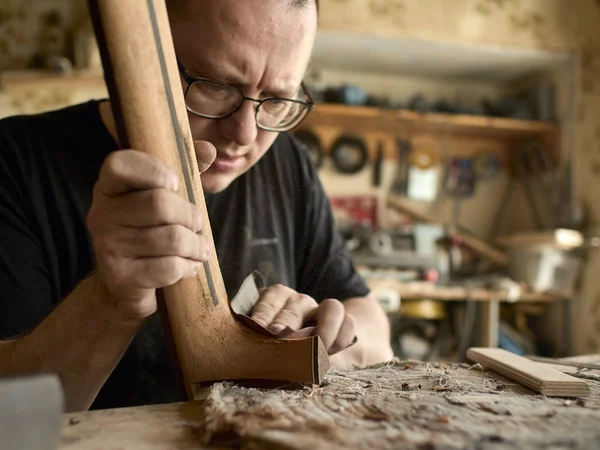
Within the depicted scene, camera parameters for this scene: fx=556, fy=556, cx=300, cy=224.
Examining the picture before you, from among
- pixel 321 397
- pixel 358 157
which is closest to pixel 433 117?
pixel 358 157

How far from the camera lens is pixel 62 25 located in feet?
7.34

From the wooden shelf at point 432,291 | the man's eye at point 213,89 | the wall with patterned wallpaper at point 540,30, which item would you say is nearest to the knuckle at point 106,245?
the man's eye at point 213,89

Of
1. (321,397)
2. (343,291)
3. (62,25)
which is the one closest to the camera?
(321,397)

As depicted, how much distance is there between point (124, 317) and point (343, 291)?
0.53 meters

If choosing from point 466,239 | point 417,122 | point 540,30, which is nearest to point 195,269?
point 466,239

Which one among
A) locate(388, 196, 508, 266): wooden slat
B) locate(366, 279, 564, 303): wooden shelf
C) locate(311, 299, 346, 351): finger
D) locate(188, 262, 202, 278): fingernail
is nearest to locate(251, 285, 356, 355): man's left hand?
locate(311, 299, 346, 351): finger

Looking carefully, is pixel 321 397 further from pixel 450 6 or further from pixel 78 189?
pixel 450 6

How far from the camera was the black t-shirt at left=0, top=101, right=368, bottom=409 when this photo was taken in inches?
26.7

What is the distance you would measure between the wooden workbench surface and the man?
3.7 inches

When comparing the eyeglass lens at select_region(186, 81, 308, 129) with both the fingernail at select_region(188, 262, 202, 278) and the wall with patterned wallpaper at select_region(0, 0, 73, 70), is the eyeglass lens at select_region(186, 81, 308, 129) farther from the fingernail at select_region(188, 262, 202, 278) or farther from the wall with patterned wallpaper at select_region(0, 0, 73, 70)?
the wall with patterned wallpaper at select_region(0, 0, 73, 70)

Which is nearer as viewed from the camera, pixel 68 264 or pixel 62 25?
pixel 68 264

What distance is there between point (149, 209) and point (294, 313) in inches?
9.3

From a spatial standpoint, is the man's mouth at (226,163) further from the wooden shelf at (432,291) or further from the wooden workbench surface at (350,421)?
the wooden shelf at (432,291)

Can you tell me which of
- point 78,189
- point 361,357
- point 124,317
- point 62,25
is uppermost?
point 62,25
